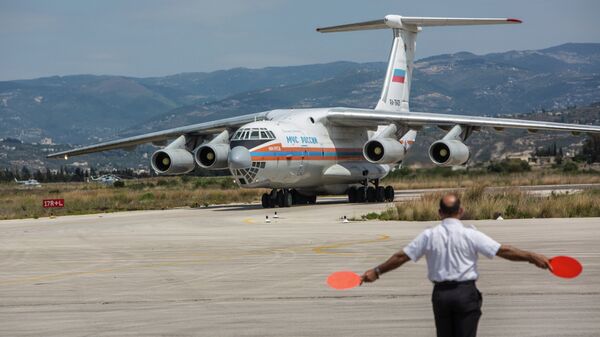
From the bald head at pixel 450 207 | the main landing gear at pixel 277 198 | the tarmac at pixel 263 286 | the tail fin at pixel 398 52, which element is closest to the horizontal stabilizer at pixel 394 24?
the tail fin at pixel 398 52

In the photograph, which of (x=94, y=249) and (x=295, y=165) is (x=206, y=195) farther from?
(x=94, y=249)

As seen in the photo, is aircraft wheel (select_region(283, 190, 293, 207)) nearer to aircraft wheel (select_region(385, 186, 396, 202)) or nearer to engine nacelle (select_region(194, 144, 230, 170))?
engine nacelle (select_region(194, 144, 230, 170))

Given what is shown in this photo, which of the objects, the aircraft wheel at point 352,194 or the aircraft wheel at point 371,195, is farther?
the aircraft wheel at point 352,194

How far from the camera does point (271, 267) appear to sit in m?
15.7

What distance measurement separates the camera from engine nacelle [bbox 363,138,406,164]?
3481 centimetres

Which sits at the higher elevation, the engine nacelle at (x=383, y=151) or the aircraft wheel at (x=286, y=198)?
the engine nacelle at (x=383, y=151)

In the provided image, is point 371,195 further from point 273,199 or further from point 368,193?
point 273,199

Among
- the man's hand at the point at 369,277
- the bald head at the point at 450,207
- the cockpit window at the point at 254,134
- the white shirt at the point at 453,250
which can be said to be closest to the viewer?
the white shirt at the point at 453,250

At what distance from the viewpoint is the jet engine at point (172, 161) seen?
118ft

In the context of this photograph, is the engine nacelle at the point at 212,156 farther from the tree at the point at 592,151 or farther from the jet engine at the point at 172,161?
the tree at the point at 592,151

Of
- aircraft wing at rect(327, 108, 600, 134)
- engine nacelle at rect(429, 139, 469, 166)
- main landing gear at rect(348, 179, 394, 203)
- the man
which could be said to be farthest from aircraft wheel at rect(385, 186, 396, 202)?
the man

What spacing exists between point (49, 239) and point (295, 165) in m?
12.9

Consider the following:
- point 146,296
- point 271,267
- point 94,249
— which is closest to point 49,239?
point 94,249

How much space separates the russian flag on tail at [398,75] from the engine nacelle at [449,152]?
6.61 metres
